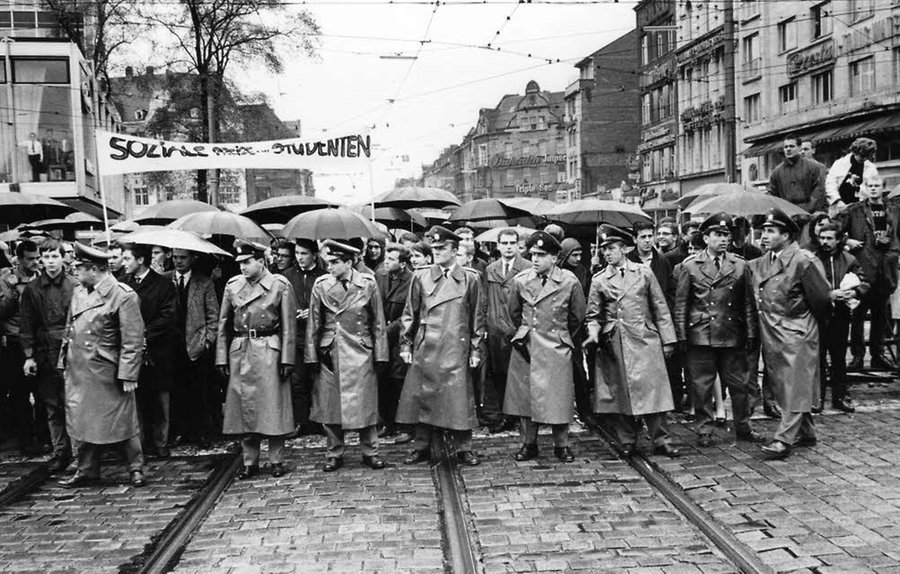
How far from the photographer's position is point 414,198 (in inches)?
614

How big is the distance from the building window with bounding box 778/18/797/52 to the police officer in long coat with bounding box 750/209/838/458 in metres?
33.3

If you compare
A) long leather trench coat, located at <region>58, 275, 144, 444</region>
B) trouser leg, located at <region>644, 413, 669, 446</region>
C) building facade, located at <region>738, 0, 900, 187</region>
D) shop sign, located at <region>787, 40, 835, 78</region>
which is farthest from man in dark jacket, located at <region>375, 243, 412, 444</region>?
shop sign, located at <region>787, 40, 835, 78</region>

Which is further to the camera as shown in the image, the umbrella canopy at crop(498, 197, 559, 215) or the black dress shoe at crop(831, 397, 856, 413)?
the umbrella canopy at crop(498, 197, 559, 215)

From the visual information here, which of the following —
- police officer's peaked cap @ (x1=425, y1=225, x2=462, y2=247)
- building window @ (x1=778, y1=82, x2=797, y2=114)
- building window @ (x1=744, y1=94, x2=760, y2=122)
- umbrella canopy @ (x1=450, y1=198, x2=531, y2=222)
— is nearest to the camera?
police officer's peaked cap @ (x1=425, y1=225, x2=462, y2=247)

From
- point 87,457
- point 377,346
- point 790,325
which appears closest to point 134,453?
point 87,457

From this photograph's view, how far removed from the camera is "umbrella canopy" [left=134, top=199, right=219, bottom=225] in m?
13.7

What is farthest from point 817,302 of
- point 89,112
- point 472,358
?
point 89,112

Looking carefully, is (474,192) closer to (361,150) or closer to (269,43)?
(269,43)

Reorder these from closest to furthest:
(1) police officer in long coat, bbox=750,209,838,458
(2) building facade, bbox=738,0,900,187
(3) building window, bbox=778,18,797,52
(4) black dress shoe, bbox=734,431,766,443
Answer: (1) police officer in long coat, bbox=750,209,838,458, (4) black dress shoe, bbox=734,431,766,443, (2) building facade, bbox=738,0,900,187, (3) building window, bbox=778,18,797,52

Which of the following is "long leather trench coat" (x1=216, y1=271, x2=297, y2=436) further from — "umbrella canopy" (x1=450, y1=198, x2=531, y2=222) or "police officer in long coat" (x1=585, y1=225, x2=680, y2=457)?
"umbrella canopy" (x1=450, y1=198, x2=531, y2=222)

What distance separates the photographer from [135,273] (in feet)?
30.7

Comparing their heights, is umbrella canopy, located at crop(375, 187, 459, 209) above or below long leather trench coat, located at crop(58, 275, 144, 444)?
above

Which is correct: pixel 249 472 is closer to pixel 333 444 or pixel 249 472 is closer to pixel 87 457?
pixel 333 444

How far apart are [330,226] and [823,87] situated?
31209mm
